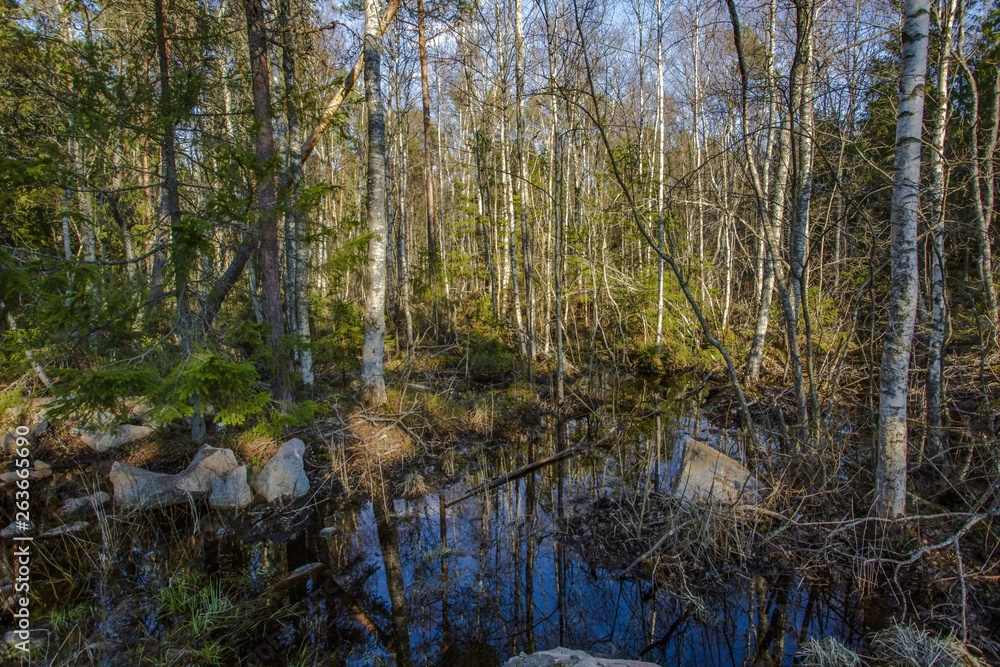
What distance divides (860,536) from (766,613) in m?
1.33

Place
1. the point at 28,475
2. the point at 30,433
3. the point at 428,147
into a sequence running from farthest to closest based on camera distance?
the point at 428,147, the point at 30,433, the point at 28,475

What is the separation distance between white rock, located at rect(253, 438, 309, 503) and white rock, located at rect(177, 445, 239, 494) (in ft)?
1.52

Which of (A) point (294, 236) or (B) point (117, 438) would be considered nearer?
(B) point (117, 438)

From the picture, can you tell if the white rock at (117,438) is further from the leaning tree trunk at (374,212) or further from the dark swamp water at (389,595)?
the leaning tree trunk at (374,212)

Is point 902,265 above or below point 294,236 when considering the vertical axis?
below

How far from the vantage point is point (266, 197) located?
708 centimetres

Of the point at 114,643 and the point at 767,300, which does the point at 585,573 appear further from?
the point at 767,300

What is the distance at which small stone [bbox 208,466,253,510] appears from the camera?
6422 millimetres

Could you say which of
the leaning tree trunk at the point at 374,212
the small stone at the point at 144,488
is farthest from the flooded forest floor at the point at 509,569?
the leaning tree trunk at the point at 374,212

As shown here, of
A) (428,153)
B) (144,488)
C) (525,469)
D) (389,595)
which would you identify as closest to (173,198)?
(144,488)

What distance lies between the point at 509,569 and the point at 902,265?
181 inches

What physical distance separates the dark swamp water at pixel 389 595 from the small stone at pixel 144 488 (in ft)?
0.62

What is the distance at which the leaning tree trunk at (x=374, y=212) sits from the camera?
7586 millimetres

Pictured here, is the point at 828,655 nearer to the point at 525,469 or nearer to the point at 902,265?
the point at 902,265
